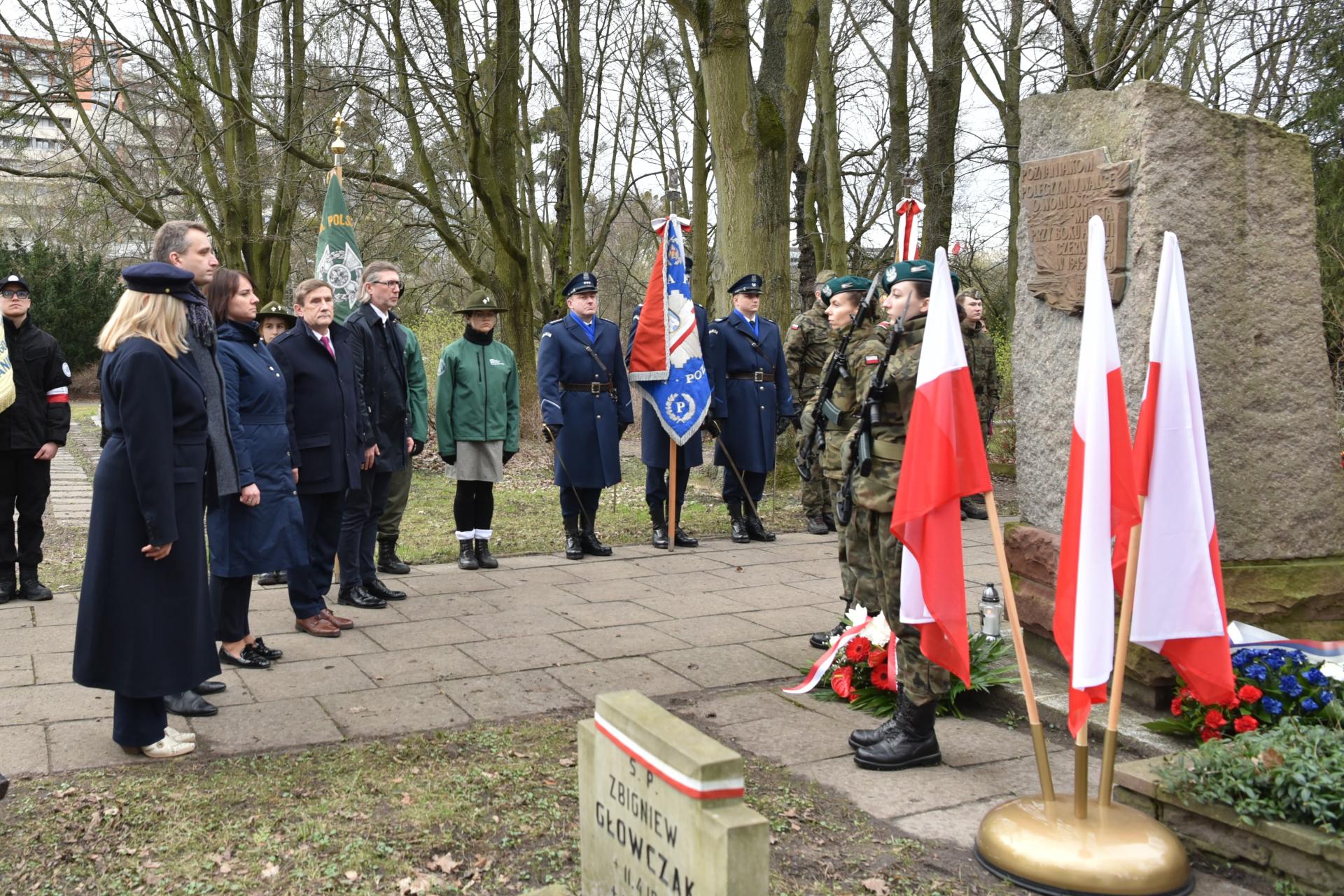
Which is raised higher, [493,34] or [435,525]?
[493,34]

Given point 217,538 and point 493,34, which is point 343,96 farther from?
point 217,538

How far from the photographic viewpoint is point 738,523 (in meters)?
9.68

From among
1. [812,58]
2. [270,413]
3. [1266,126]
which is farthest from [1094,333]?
[812,58]

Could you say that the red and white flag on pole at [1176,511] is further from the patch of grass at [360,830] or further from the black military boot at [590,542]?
the black military boot at [590,542]

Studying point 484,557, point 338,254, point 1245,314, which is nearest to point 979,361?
point 484,557

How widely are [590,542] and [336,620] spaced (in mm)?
2849

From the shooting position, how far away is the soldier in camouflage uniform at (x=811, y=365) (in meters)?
9.77

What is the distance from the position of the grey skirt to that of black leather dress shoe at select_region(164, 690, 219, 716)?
3432mm

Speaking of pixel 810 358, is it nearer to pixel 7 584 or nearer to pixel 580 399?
pixel 580 399

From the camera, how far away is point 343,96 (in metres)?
15.2

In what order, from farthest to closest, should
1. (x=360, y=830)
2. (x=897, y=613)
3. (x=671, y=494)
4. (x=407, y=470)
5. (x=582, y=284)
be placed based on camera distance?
(x=671, y=494), (x=582, y=284), (x=407, y=470), (x=897, y=613), (x=360, y=830)

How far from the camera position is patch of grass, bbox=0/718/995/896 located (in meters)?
3.45

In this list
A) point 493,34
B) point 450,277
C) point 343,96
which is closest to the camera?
point 343,96

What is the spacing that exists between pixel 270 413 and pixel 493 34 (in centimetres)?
1369
